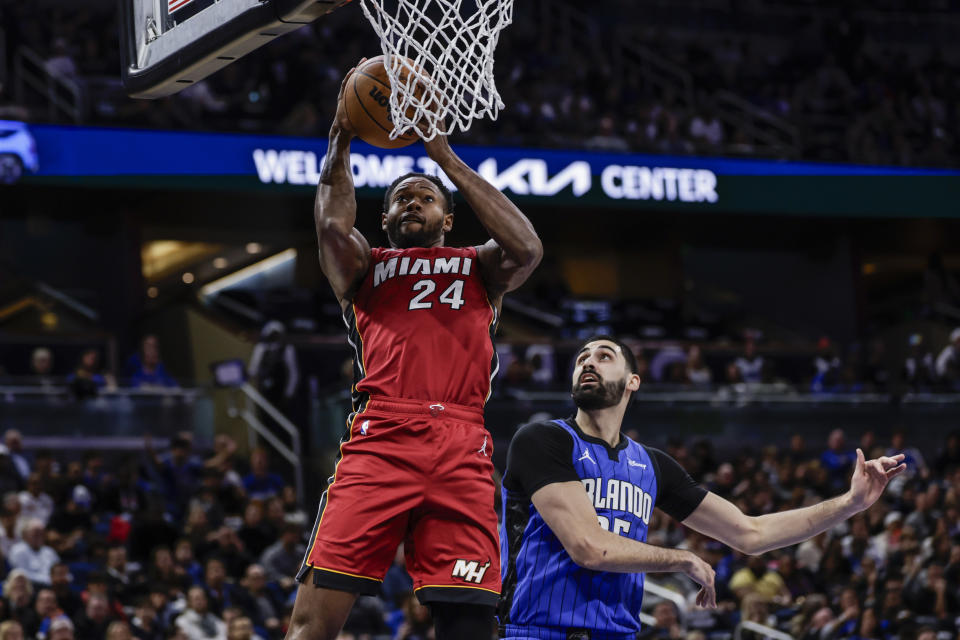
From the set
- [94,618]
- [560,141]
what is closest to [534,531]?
[94,618]

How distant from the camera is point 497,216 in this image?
4.80m

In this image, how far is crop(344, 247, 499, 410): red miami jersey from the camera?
480 centimetres

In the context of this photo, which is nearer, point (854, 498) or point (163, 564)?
point (854, 498)

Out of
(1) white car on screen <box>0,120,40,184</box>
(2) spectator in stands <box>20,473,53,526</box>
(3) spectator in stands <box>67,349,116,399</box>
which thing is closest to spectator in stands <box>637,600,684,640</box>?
(2) spectator in stands <box>20,473,53,526</box>

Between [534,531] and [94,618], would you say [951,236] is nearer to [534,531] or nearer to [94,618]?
[94,618]

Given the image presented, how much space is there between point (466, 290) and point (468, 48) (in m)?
0.93

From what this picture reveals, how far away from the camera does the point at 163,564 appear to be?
1125 cm

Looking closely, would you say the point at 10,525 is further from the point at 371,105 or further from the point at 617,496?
the point at 371,105

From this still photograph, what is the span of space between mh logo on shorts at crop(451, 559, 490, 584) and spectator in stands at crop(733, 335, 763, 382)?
47.5ft

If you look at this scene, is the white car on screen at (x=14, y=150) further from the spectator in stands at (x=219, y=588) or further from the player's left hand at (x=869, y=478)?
the player's left hand at (x=869, y=478)

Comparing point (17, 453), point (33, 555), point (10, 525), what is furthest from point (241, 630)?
point (17, 453)

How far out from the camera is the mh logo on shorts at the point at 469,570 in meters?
4.65

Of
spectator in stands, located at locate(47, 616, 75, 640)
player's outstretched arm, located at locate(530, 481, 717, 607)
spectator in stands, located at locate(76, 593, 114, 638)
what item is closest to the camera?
player's outstretched arm, located at locate(530, 481, 717, 607)

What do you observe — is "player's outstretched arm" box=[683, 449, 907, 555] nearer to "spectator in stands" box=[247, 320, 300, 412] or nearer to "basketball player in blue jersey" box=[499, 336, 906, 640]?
"basketball player in blue jersey" box=[499, 336, 906, 640]
